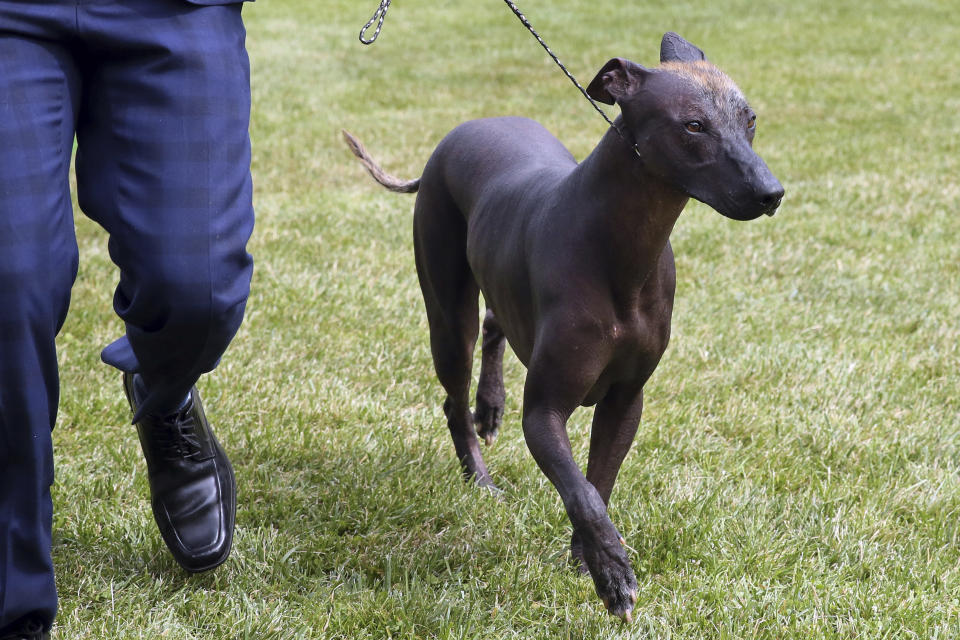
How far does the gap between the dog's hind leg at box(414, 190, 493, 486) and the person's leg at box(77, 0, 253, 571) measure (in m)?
0.90

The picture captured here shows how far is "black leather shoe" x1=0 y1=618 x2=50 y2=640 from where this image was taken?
2.39 m

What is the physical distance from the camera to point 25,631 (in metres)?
2.40

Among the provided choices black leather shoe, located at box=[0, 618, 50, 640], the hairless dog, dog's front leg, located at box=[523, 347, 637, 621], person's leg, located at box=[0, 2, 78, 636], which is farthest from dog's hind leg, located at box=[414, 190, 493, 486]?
black leather shoe, located at box=[0, 618, 50, 640]

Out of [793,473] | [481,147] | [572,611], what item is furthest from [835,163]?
[572,611]

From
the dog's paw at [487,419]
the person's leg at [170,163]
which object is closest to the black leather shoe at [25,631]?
the person's leg at [170,163]

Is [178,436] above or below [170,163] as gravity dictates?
below

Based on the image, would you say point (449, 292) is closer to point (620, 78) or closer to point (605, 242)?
point (605, 242)

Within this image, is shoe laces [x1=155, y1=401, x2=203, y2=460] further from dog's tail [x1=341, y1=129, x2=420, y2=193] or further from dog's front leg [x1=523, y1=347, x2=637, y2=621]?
dog's tail [x1=341, y1=129, x2=420, y2=193]

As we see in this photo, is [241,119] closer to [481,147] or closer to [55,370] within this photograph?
[55,370]

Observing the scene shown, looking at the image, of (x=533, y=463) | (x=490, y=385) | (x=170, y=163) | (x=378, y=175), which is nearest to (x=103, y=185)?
(x=170, y=163)

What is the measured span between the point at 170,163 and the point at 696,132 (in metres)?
1.12

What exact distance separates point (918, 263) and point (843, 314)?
1028 mm

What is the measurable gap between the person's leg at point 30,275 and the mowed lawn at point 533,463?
1.37 feet

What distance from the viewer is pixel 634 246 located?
2520mm
